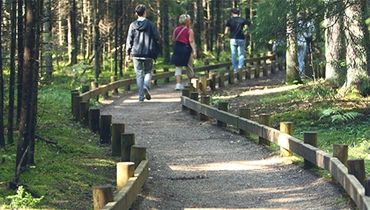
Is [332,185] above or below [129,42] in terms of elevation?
below

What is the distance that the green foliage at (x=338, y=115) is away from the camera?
518 inches

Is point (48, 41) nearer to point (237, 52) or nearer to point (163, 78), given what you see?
point (163, 78)

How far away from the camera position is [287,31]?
14.0 metres

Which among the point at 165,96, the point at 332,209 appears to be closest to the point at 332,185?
the point at 332,209

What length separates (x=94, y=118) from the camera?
525 inches

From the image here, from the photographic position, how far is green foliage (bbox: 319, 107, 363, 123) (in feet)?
43.2

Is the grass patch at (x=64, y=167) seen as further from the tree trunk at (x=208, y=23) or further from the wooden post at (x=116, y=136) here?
the tree trunk at (x=208, y=23)

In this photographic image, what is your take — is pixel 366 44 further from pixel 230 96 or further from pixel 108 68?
pixel 108 68

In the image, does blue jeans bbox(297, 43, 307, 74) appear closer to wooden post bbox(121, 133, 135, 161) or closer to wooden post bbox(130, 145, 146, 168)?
wooden post bbox(121, 133, 135, 161)

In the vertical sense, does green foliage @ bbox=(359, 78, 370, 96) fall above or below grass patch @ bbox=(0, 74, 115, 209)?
above

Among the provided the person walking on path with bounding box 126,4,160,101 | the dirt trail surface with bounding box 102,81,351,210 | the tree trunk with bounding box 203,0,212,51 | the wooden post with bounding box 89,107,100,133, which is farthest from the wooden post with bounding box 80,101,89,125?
the tree trunk with bounding box 203,0,212,51

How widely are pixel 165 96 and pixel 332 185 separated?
490 inches

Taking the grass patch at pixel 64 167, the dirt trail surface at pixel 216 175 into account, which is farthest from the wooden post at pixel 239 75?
the grass patch at pixel 64 167

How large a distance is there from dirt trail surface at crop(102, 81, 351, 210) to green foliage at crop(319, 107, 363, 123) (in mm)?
1635
